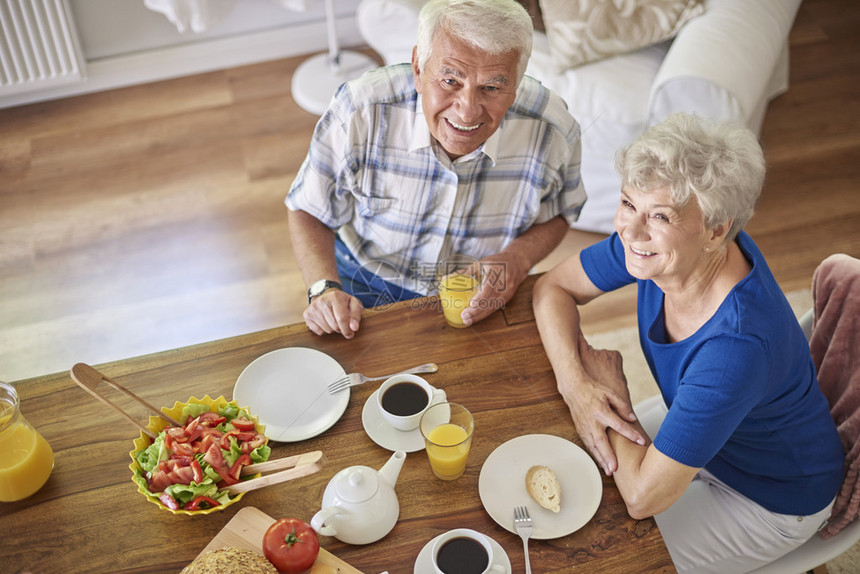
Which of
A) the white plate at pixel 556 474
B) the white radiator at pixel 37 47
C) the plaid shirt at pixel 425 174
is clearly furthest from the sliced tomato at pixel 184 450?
the white radiator at pixel 37 47

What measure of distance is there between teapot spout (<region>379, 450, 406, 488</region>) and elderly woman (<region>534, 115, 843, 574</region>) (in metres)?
0.36

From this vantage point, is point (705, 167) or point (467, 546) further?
point (705, 167)

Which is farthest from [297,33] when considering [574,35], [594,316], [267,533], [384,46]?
[267,533]

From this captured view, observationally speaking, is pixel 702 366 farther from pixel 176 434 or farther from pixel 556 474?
pixel 176 434

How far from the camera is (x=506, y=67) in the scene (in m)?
1.65

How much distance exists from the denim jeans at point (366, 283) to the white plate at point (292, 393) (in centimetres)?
59

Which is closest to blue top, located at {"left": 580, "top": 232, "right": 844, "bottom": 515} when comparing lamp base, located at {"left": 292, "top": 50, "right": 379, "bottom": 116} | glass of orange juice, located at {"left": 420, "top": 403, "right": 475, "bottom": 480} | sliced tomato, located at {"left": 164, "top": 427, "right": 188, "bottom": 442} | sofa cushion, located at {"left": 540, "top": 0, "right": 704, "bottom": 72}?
glass of orange juice, located at {"left": 420, "top": 403, "right": 475, "bottom": 480}

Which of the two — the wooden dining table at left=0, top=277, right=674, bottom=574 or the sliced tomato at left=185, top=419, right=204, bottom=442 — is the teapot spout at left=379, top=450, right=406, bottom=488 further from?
the sliced tomato at left=185, top=419, right=204, bottom=442

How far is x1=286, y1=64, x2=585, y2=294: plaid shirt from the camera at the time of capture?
1.80 m

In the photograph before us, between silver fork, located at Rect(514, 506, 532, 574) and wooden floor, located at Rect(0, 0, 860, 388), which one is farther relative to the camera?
wooden floor, located at Rect(0, 0, 860, 388)

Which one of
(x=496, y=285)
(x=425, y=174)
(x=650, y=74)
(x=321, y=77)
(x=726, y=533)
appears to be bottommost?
(x=321, y=77)

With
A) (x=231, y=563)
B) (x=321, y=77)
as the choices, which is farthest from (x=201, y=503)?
(x=321, y=77)

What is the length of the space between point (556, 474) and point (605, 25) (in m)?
1.91

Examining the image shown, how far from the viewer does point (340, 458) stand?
4.65 ft
